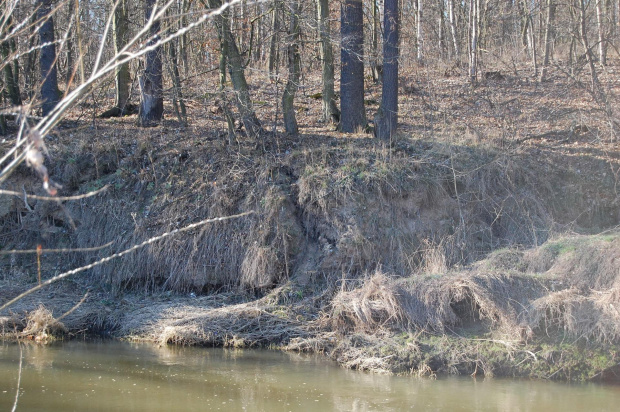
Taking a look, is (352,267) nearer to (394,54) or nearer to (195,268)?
(195,268)

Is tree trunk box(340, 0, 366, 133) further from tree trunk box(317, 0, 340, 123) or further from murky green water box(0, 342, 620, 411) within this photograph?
murky green water box(0, 342, 620, 411)

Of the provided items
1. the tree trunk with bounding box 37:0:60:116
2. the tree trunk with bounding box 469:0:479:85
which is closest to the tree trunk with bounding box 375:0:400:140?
the tree trunk with bounding box 469:0:479:85

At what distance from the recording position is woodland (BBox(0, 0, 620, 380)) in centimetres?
975

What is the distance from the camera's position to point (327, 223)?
12406mm

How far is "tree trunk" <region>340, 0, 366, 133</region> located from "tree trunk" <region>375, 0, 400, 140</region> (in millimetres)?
602

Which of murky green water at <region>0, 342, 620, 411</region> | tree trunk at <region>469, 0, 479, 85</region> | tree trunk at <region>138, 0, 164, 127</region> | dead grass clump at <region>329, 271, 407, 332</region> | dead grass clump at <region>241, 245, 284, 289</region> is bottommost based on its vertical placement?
murky green water at <region>0, 342, 620, 411</region>

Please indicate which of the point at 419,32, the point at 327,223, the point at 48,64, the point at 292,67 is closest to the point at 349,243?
the point at 327,223

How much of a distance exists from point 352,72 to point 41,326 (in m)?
9.04

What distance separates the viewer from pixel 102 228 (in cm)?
1288

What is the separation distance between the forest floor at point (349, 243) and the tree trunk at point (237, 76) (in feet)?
1.41

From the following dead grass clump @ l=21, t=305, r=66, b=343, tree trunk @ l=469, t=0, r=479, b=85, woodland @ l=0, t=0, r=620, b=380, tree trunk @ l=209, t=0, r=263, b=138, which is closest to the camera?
woodland @ l=0, t=0, r=620, b=380

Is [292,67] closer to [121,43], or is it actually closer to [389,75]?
[389,75]

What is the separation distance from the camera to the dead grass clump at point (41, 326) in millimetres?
10363

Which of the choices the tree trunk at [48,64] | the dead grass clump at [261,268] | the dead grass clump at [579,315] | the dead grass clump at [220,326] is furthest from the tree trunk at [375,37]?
the dead grass clump at [579,315]
